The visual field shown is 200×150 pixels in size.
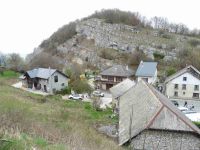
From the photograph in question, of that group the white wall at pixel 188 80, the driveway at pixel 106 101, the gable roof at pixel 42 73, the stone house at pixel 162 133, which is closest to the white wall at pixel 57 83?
the gable roof at pixel 42 73

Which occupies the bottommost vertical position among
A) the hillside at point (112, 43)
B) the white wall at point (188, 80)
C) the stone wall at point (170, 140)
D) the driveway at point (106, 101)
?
the stone wall at point (170, 140)

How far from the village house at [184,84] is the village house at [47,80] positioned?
11642mm

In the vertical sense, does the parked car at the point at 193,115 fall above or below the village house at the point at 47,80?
below

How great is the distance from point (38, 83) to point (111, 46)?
2161 cm

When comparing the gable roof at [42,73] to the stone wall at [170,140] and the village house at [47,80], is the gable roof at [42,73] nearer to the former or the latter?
the village house at [47,80]

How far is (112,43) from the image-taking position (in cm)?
5631

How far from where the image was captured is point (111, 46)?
185 ft

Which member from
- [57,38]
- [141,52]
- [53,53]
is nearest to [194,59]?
[141,52]

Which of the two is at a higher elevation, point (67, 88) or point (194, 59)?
point (194, 59)

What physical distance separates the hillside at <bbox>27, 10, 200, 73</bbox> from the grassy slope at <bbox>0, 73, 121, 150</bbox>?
2374 cm

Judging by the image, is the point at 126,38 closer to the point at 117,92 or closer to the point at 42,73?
the point at 42,73

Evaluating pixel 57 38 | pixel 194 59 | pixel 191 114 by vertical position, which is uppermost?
pixel 57 38

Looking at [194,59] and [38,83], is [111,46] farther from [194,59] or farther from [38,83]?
[38,83]

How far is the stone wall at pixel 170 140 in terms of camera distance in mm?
16031
